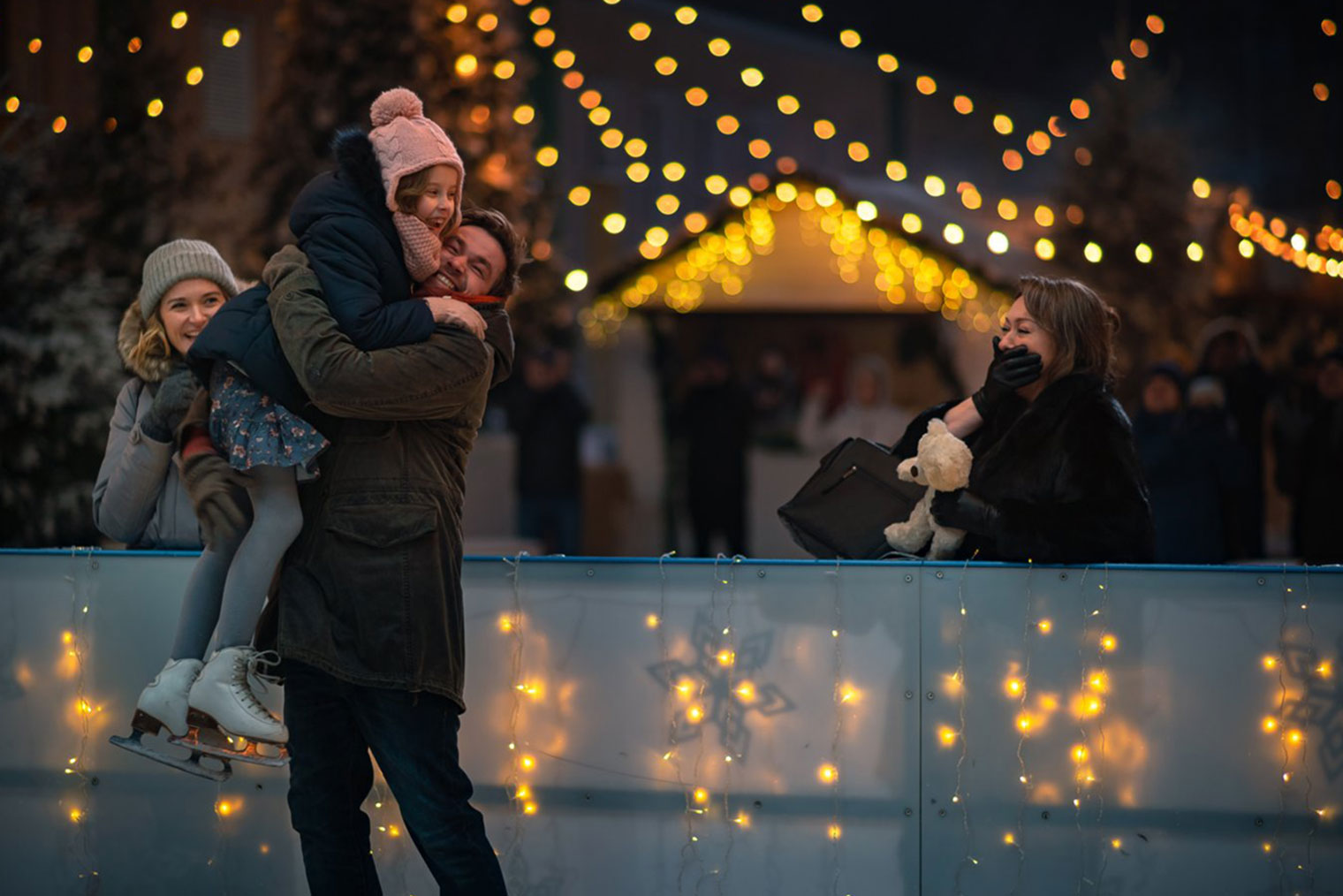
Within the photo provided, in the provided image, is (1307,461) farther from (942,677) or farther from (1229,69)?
(1229,69)

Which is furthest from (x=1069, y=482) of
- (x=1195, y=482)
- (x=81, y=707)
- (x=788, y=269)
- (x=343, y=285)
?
(x=788, y=269)

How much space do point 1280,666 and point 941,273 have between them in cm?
810

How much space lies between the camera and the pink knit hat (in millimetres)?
3346

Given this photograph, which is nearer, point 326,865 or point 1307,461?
point 326,865

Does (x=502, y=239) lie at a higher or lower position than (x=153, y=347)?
higher

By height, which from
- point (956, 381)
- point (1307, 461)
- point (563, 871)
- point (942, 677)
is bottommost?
point (563, 871)

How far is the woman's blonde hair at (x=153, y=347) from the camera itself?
4367mm

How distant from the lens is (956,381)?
40.2 feet

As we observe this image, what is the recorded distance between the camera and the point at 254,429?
133 inches

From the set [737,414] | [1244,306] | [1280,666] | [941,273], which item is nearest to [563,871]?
[1280,666]

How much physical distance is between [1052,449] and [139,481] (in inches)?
90.0

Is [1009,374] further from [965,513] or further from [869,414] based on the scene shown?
[869,414]

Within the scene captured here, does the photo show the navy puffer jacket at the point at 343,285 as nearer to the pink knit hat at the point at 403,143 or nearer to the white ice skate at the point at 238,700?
the pink knit hat at the point at 403,143

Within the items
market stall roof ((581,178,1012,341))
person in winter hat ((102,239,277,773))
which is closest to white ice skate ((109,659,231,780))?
person in winter hat ((102,239,277,773))
